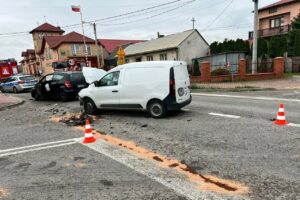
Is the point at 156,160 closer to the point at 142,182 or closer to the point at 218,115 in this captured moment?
the point at 142,182

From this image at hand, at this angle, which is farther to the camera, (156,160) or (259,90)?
(259,90)

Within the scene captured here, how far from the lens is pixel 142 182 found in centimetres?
414

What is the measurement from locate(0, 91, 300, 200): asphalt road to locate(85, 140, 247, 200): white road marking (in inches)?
4.8

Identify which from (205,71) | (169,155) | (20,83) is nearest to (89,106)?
(169,155)

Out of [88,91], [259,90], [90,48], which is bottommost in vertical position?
[259,90]

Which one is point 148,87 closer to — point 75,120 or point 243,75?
point 75,120

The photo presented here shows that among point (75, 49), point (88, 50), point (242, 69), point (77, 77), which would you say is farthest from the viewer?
point (88, 50)

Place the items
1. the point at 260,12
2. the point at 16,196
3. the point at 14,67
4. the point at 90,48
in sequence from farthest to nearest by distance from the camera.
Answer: the point at 90,48 < the point at 260,12 < the point at 14,67 < the point at 16,196

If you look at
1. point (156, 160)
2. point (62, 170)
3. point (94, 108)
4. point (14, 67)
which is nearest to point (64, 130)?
point (94, 108)

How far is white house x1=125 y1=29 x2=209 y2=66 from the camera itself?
119 ft

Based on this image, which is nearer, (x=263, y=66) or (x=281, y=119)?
(x=281, y=119)

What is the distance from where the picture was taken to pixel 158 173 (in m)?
4.45

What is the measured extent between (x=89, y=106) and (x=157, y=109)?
2.97 metres

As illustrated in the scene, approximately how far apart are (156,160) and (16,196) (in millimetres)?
2399
